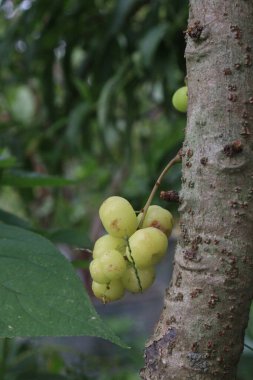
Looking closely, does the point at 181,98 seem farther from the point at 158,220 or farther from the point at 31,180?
the point at 31,180

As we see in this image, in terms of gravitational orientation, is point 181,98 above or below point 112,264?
above

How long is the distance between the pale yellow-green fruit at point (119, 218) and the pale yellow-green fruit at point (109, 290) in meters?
0.06

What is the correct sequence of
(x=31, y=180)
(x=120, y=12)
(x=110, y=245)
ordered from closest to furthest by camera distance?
(x=110, y=245)
(x=31, y=180)
(x=120, y=12)

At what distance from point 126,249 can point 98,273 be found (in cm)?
5

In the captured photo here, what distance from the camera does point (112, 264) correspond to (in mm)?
704

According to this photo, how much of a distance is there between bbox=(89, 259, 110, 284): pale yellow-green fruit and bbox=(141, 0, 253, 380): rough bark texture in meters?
0.09

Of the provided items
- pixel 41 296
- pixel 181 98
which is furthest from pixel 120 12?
pixel 41 296

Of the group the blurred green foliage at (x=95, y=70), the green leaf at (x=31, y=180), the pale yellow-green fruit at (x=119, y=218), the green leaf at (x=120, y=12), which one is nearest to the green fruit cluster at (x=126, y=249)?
the pale yellow-green fruit at (x=119, y=218)

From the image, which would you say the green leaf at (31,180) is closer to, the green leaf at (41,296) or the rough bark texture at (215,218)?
the green leaf at (41,296)

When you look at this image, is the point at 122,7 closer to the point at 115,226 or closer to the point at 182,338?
the point at 115,226

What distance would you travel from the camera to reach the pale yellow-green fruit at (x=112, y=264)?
70cm

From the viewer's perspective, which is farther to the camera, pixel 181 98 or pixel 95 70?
pixel 95 70

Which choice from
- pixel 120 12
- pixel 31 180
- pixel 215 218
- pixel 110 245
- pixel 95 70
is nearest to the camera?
pixel 215 218

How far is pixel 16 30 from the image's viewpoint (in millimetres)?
1872
